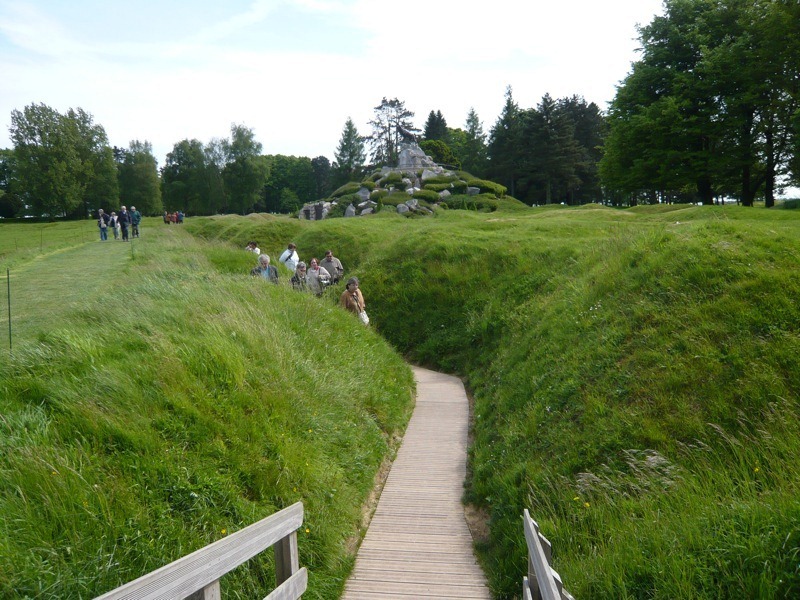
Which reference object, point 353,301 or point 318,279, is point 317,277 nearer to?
point 318,279

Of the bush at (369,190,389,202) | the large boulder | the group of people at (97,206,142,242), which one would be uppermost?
the large boulder

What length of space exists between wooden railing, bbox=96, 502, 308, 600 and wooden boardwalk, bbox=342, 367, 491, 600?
182 centimetres

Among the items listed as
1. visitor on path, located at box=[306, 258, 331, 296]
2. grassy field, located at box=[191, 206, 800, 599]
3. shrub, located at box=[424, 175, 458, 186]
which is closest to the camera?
grassy field, located at box=[191, 206, 800, 599]

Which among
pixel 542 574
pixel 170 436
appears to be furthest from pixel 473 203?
pixel 542 574

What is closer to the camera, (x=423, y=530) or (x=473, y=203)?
(x=423, y=530)

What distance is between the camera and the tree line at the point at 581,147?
107 feet

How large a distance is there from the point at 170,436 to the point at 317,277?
10.1 m

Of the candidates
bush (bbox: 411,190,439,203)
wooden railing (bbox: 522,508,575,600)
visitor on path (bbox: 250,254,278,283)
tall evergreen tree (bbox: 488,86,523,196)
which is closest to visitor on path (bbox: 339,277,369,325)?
visitor on path (bbox: 250,254,278,283)

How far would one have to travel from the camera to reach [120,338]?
6.86 m

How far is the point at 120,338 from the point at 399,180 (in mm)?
47839

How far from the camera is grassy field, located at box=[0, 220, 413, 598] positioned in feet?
13.6

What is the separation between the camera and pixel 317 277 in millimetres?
15469

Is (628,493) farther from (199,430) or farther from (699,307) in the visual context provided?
(199,430)

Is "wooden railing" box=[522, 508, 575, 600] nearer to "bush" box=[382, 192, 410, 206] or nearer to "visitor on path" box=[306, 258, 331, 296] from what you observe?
"visitor on path" box=[306, 258, 331, 296]
